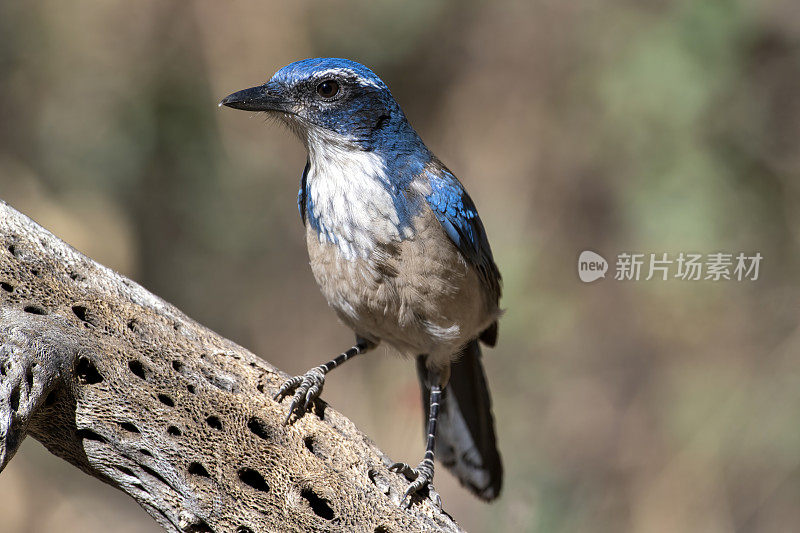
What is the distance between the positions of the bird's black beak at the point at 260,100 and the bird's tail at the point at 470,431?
1.87 metres

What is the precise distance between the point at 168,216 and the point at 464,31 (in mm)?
3259

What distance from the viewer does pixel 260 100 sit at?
3.89m

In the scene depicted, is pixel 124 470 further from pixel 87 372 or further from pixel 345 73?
pixel 345 73

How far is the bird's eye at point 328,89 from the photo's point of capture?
3.89m

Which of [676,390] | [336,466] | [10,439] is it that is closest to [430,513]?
[336,466]

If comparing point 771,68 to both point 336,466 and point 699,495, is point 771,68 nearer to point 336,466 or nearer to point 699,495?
point 699,495

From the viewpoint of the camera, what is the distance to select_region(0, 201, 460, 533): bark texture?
299cm

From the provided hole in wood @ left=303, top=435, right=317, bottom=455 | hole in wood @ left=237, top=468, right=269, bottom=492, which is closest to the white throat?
hole in wood @ left=303, top=435, right=317, bottom=455

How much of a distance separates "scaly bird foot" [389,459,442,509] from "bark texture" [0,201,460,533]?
0.04 m

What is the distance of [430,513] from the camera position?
11.1ft

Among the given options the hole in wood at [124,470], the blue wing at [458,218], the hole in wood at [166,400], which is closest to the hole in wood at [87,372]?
the hole in wood at [166,400]

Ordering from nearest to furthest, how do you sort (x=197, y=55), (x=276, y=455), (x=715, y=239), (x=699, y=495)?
(x=276, y=455) → (x=699, y=495) → (x=715, y=239) → (x=197, y=55)

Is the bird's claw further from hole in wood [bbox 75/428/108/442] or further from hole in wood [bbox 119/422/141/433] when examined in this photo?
→ hole in wood [bbox 75/428/108/442]

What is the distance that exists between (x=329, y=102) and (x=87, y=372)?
5.67ft
